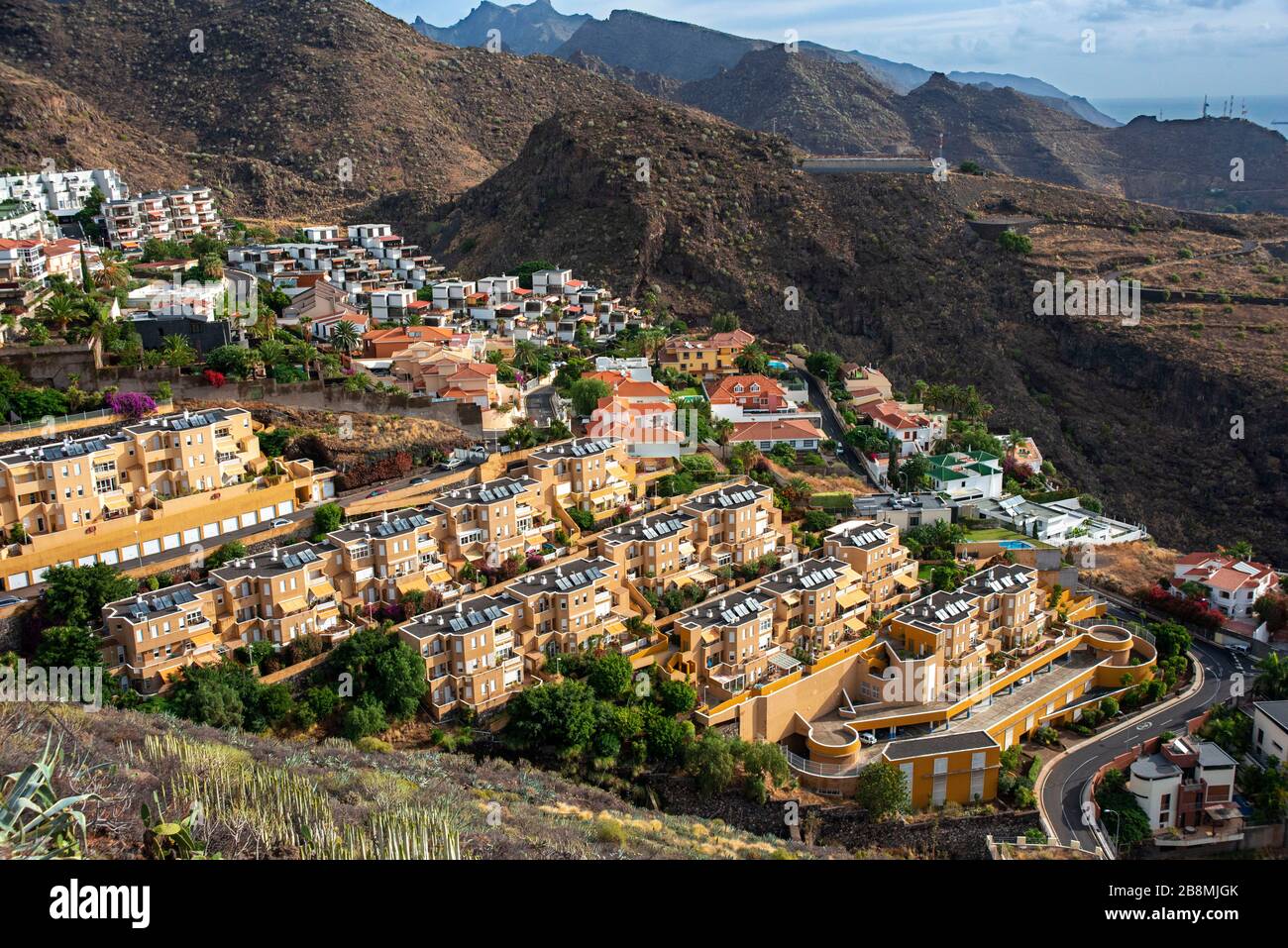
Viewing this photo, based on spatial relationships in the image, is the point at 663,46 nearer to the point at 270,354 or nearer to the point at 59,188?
the point at 59,188

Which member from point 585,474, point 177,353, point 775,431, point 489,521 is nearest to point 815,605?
point 585,474

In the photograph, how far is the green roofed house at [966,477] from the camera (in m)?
34.4

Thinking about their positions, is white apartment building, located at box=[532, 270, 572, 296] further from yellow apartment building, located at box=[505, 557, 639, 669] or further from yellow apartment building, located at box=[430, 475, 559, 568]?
yellow apartment building, located at box=[505, 557, 639, 669]

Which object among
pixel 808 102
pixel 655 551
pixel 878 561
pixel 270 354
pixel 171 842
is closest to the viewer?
pixel 171 842

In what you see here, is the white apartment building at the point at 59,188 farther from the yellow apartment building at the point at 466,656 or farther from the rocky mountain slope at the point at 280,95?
the yellow apartment building at the point at 466,656

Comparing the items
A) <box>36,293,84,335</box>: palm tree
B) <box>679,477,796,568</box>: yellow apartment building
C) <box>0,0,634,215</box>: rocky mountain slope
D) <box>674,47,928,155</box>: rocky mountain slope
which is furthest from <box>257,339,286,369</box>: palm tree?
<box>674,47,928,155</box>: rocky mountain slope

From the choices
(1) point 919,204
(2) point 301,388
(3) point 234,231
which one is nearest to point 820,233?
(1) point 919,204

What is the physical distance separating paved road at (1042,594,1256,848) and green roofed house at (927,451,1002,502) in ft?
18.8

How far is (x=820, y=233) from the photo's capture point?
6006 cm

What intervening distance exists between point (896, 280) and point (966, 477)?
25882mm

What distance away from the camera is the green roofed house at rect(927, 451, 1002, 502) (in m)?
34.4

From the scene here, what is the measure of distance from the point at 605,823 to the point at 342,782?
12.5 feet

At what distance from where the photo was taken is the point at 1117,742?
25.0 metres

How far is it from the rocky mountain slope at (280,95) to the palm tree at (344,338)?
3433cm
